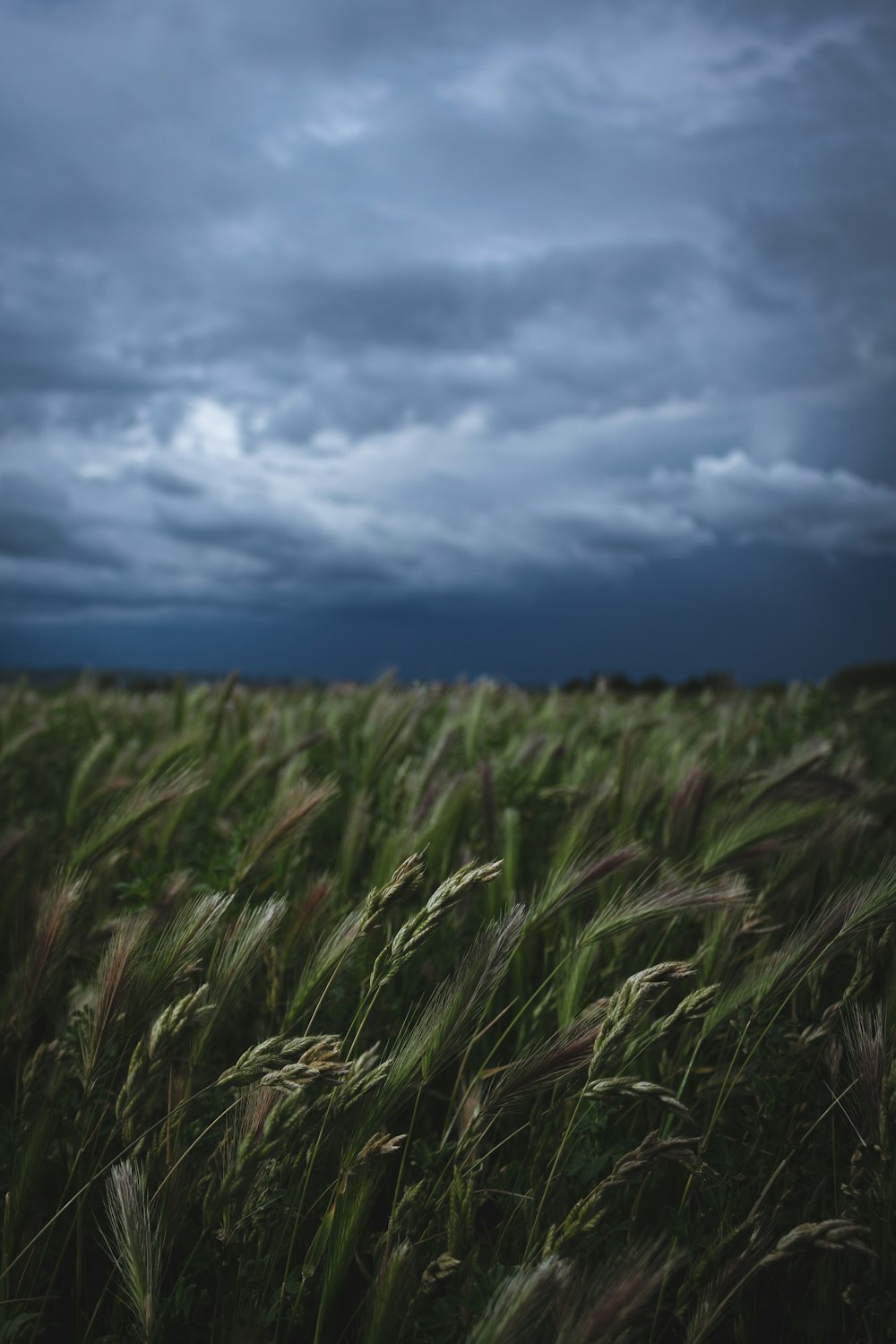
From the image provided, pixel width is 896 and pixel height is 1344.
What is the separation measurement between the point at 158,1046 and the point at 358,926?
33 cm

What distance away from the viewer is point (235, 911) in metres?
2.08

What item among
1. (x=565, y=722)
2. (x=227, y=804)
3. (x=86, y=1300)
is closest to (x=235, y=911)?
(x=86, y=1300)

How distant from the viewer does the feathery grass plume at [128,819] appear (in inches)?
86.0

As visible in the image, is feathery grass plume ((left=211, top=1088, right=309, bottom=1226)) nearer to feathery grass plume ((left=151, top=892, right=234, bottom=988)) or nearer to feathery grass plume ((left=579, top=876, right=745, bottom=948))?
feathery grass plume ((left=151, top=892, right=234, bottom=988))

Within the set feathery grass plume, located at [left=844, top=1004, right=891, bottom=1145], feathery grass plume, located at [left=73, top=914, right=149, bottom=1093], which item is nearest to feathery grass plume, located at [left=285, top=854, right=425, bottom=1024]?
feathery grass plume, located at [left=73, top=914, right=149, bottom=1093]

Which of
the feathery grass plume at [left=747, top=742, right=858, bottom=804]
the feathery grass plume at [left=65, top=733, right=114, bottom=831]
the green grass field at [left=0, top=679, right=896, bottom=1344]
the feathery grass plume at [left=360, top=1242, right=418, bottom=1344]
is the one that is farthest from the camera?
the feathery grass plume at [left=65, top=733, right=114, bottom=831]

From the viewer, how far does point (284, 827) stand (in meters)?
2.04

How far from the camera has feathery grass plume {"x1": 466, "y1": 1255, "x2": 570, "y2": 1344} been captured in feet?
3.08

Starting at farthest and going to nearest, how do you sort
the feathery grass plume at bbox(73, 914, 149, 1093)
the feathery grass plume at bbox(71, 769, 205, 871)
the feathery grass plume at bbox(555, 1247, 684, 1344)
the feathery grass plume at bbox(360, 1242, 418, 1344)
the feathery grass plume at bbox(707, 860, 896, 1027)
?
the feathery grass plume at bbox(71, 769, 205, 871) < the feathery grass plume at bbox(707, 860, 896, 1027) < the feathery grass plume at bbox(73, 914, 149, 1093) < the feathery grass plume at bbox(360, 1242, 418, 1344) < the feathery grass plume at bbox(555, 1247, 684, 1344)

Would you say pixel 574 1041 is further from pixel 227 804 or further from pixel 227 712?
pixel 227 712

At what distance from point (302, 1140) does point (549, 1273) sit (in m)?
0.50

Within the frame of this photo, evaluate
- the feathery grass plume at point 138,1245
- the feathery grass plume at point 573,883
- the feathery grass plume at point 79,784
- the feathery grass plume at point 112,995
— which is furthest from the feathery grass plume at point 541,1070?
the feathery grass plume at point 79,784

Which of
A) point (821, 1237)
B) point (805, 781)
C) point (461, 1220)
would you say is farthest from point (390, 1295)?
point (805, 781)

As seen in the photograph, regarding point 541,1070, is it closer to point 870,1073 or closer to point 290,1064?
point 290,1064
